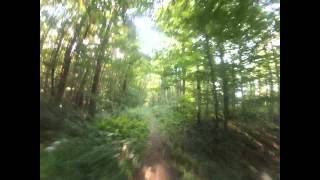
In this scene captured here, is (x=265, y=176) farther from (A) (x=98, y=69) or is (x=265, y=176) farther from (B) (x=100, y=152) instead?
(A) (x=98, y=69)

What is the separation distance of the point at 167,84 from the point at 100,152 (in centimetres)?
64

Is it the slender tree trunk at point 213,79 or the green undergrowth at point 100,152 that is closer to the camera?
the green undergrowth at point 100,152

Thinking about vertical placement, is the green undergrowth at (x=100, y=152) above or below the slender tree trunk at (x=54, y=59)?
below

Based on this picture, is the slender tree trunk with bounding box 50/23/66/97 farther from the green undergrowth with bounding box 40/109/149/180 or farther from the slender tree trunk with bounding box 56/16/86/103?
the green undergrowth with bounding box 40/109/149/180

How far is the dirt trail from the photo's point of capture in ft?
6.14

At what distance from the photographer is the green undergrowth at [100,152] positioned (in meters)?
1.82

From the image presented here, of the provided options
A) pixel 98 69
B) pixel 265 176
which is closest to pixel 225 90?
pixel 265 176

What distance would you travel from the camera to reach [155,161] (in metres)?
1.91

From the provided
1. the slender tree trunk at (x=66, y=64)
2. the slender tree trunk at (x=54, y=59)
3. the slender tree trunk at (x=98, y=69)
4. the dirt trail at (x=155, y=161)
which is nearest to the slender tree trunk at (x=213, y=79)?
the dirt trail at (x=155, y=161)

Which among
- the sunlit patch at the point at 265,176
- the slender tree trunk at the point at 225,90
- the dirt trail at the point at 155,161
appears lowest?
the sunlit patch at the point at 265,176

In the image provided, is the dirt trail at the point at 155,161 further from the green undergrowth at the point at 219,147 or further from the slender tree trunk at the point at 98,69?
the slender tree trunk at the point at 98,69
